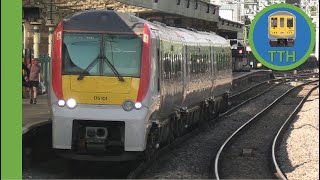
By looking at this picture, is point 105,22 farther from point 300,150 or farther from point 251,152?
point 300,150

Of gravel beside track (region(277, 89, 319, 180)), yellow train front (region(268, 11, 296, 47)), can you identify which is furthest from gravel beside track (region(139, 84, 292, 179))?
yellow train front (region(268, 11, 296, 47))

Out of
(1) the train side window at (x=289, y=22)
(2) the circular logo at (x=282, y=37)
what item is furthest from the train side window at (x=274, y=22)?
(1) the train side window at (x=289, y=22)

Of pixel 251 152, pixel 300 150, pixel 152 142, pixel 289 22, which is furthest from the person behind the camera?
pixel 300 150

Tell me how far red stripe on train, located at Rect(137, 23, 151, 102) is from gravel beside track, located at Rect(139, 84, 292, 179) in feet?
4.72

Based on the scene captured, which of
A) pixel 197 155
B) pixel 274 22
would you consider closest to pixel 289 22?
pixel 274 22

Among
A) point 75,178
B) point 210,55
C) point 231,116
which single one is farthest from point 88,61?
point 231,116

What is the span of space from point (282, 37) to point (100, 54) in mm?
4442

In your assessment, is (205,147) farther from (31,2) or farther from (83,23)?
(31,2)

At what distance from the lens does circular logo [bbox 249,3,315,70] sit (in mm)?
6375

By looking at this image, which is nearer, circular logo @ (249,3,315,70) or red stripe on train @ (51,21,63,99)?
circular logo @ (249,3,315,70)

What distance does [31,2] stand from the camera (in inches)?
737

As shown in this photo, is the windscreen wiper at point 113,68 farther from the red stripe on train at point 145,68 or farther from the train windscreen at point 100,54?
the red stripe on train at point 145,68

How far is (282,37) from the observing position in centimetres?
704

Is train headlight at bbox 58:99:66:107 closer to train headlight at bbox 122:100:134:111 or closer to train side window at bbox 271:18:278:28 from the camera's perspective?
train headlight at bbox 122:100:134:111
